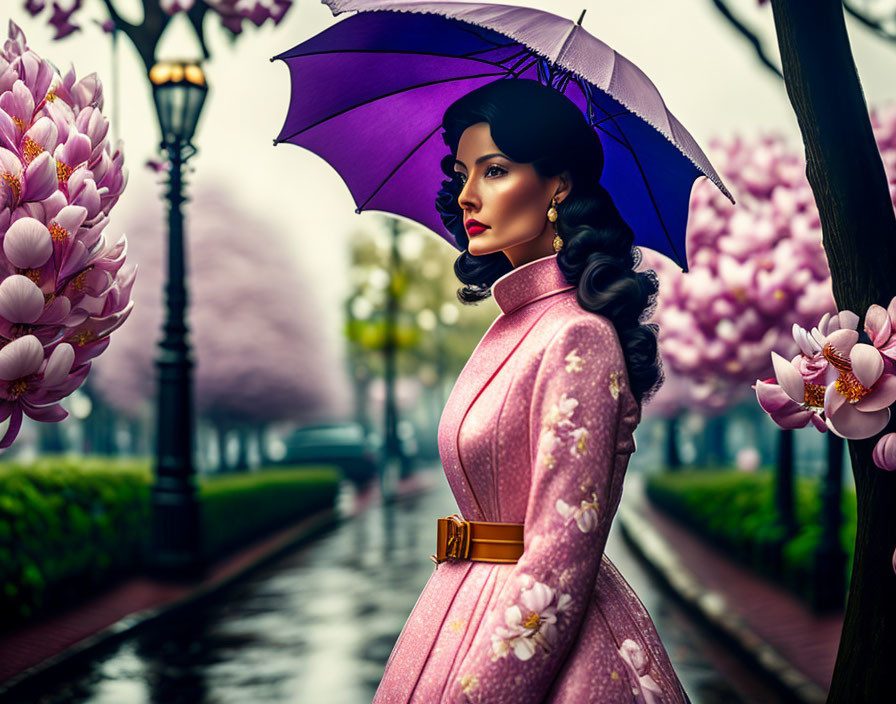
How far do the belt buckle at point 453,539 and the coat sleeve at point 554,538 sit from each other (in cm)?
16

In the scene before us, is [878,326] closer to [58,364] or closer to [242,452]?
[58,364]

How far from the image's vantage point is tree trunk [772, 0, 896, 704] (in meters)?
2.67

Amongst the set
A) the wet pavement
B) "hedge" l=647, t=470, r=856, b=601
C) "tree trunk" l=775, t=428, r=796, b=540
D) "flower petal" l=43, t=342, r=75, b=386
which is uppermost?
"flower petal" l=43, t=342, r=75, b=386

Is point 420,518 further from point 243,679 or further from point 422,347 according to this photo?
point 422,347

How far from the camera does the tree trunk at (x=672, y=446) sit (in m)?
21.8

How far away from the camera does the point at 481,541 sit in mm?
2094

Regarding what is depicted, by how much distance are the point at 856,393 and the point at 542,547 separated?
85cm

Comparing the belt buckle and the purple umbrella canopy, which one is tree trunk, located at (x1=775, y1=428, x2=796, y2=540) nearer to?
the purple umbrella canopy

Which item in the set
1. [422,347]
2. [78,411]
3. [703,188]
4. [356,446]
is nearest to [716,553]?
[703,188]

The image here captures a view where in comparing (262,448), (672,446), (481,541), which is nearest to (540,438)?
(481,541)

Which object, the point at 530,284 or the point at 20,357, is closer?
the point at 20,357

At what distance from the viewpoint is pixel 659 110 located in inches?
87.5

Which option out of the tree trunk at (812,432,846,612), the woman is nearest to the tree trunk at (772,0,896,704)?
the woman

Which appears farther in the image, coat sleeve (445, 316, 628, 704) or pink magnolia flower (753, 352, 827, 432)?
pink magnolia flower (753, 352, 827, 432)
